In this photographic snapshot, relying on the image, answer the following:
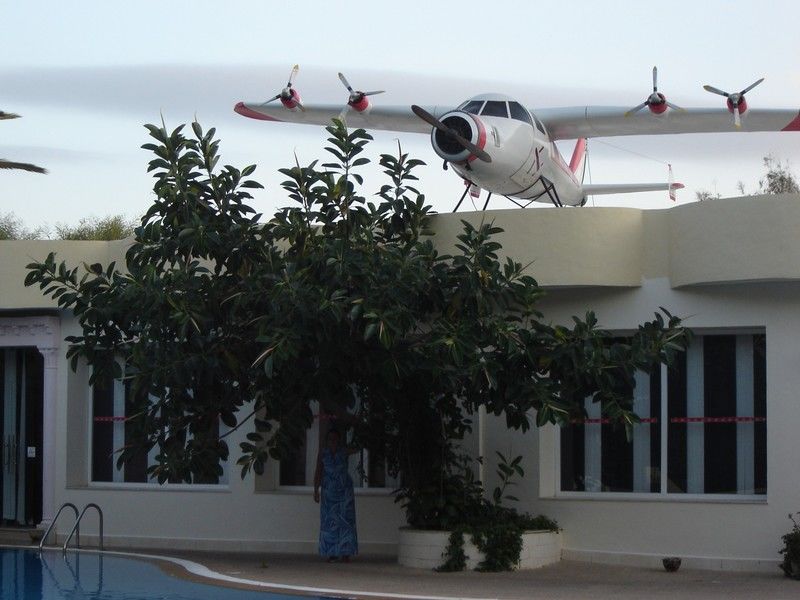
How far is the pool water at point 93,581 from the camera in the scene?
11.3 meters

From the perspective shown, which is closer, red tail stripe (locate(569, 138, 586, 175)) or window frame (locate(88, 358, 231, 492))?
window frame (locate(88, 358, 231, 492))

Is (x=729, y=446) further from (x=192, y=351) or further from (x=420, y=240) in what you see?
(x=192, y=351)

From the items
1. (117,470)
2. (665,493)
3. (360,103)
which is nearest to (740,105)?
(360,103)

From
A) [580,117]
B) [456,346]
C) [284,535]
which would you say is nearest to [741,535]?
[456,346]

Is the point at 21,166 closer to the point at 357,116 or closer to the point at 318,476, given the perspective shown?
the point at 357,116

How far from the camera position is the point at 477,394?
1261 centimetres

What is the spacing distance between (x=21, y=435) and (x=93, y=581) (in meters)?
5.29

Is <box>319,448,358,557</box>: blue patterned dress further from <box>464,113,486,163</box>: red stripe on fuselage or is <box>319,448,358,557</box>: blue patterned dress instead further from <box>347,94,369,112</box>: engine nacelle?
<box>347,94,369,112</box>: engine nacelle

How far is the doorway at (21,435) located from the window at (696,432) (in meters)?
7.61

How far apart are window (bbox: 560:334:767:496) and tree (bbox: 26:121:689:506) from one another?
1.59 metres

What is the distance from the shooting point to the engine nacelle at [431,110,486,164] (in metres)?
15.9

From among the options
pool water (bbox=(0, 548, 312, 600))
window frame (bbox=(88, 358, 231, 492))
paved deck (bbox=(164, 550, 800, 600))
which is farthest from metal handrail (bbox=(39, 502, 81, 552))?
paved deck (bbox=(164, 550, 800, 600))

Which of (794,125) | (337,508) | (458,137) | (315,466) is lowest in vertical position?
(337,508)

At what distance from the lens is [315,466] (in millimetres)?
15570
